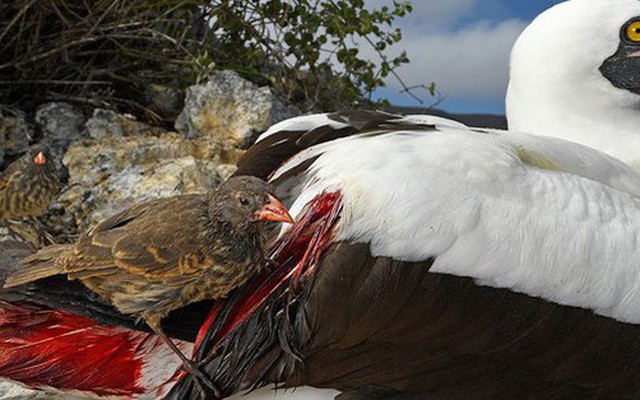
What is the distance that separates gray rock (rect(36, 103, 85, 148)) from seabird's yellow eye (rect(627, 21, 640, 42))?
2.09 metres

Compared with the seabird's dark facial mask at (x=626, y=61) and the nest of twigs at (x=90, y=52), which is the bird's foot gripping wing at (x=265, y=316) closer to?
the seabird's dark facial mask at (x=626, y=61)

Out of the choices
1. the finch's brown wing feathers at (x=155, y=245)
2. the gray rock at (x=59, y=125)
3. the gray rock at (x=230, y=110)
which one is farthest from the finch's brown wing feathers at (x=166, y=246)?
the gray rock at (x=59, y=125)

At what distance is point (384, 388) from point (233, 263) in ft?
A: 1.19

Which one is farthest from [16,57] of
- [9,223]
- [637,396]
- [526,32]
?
[637,396]

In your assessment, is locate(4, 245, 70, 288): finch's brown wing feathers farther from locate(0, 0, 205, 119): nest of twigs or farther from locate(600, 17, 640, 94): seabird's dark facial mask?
locate(0, 0, 205, 119): nest of twigs

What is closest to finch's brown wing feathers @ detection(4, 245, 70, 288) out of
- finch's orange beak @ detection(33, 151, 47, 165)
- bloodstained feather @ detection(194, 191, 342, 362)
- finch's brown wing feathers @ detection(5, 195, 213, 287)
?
finch's brown wing feathers @ detection(5, 195, 213, 287)

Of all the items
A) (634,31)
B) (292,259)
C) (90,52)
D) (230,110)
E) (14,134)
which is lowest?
(14,134)

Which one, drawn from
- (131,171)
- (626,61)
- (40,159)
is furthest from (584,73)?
(40,159)

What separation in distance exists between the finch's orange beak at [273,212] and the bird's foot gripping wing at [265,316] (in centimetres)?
5

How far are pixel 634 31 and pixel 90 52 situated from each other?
2215 mm

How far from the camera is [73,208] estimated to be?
127 inches

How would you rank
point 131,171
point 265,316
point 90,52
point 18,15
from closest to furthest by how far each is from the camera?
1. point 265,316
2. point 131,171
3. point 18,15
4. point 90,52

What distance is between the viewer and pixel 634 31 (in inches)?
108

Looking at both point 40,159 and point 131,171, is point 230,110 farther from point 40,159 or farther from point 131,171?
point 40,159
